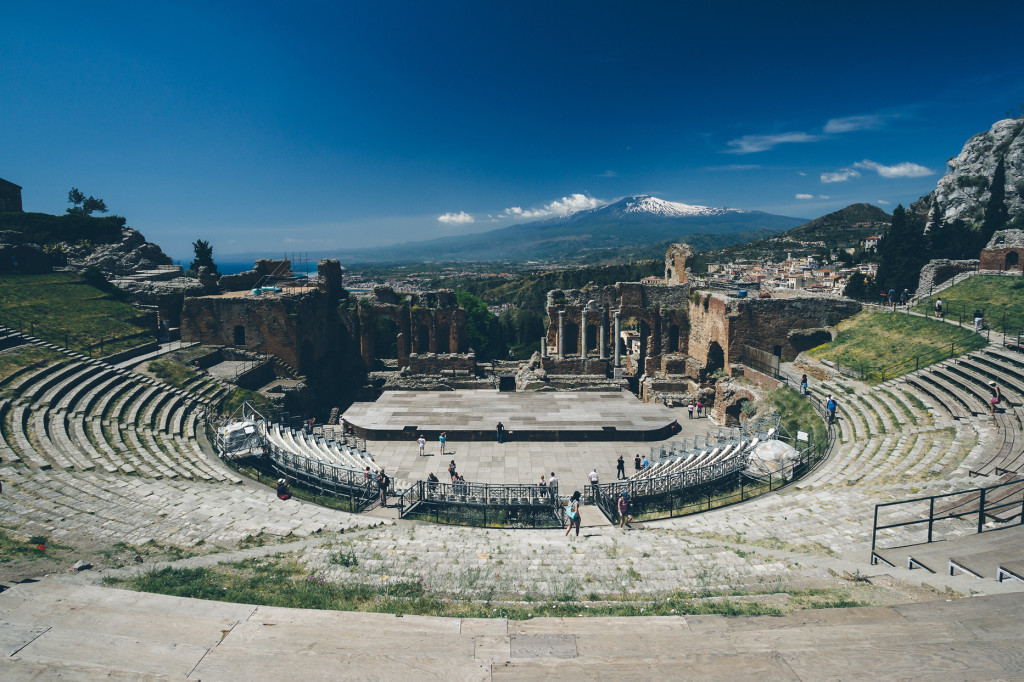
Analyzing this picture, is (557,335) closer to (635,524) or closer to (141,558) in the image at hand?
(635,524)

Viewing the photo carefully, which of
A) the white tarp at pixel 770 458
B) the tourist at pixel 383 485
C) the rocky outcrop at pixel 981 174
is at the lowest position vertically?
the tourist at pixel 383 485

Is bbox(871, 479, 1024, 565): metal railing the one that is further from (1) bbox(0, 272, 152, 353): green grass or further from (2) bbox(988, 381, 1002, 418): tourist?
(1) bbox(0, 272, 152, 353): green grass

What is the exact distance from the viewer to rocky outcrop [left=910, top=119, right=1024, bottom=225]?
69.6 meters

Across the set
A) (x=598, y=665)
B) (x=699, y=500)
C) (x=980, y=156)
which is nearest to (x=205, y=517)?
(x=598, y=665)

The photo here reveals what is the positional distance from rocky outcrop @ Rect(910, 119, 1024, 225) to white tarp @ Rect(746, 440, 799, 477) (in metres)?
67.0

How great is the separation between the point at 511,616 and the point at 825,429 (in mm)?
15593

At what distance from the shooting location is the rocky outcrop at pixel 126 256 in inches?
1513

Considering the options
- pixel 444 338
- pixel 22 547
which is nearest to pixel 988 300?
pixel 444 338

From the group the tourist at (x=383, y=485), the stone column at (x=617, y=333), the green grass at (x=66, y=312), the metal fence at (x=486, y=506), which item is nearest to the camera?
the metal fence at (x=486, y=506)

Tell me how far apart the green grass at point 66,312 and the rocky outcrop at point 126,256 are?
5470 mm

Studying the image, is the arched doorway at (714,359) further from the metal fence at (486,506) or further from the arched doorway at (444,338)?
the metal fence at (486,506)

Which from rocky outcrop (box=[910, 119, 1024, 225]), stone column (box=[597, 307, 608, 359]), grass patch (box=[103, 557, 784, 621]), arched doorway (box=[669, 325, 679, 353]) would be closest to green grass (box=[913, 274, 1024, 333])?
arched doorway (box=[669, 325, 679, 353])

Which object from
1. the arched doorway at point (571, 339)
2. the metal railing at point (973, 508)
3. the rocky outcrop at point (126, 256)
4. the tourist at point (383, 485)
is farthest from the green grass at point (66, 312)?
the metal railing at point (973, 508)

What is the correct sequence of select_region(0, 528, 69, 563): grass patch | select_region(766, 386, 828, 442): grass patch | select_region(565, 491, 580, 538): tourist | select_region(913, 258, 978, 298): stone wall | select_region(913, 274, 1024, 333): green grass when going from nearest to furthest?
1. select_region(0, 528, 69, 563): grass patch
2. select_region(565, 491, 580, 538): tourist
3. select_region(766, 386, 828, 442): grass patch
4. select_region(913, 274, 1024, 333): green grass
5. select_region(913, 258, 978, 298): stone wall
